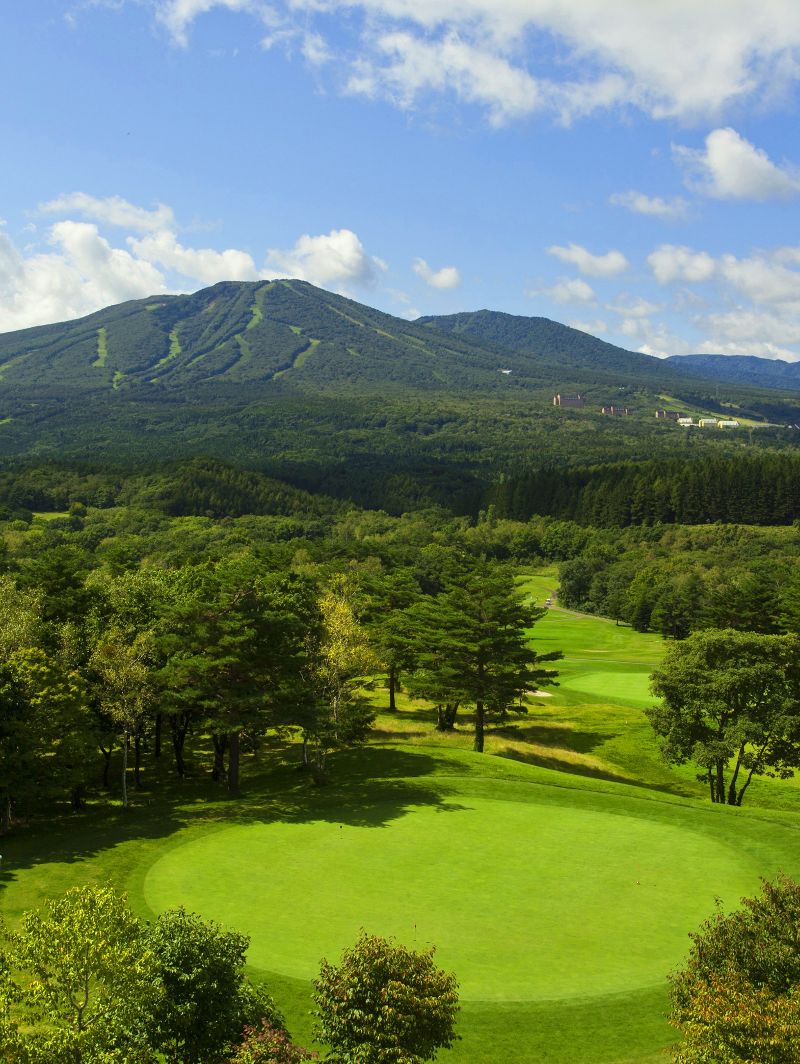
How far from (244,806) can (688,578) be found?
328ft

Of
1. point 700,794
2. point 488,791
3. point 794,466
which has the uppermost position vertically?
point 794,466

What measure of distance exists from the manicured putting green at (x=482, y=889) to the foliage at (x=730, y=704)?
9.86 metres

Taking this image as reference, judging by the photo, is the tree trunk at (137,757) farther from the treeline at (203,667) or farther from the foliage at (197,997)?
the foliage at (197,997)

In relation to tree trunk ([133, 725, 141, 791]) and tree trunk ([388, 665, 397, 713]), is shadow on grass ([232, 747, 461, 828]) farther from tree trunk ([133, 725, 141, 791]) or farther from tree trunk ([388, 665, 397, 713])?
tree trunk ([388, 665, 397, 713])

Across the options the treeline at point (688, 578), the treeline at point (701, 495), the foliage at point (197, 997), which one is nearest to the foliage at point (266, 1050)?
the foliage at point (197, 997)

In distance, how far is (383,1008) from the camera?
493 inches

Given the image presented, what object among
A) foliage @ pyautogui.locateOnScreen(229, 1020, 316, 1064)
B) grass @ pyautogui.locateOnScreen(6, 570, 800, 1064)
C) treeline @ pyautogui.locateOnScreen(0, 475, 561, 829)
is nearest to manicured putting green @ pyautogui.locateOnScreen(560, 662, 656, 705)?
treeline @ pyautogui.locateOnScreen(0, 475, 561, 829)

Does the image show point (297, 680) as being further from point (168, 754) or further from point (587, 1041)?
point (587, 1041)

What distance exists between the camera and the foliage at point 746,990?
1200 centimetres

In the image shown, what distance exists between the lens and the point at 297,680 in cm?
3875

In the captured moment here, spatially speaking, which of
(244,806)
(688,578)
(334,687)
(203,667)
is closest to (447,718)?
(334,687)

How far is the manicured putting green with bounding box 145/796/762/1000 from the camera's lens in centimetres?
2019

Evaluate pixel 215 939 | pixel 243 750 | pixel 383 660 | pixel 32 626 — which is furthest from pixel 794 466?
pixel 215 939

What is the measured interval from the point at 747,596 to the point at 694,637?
40174mm
